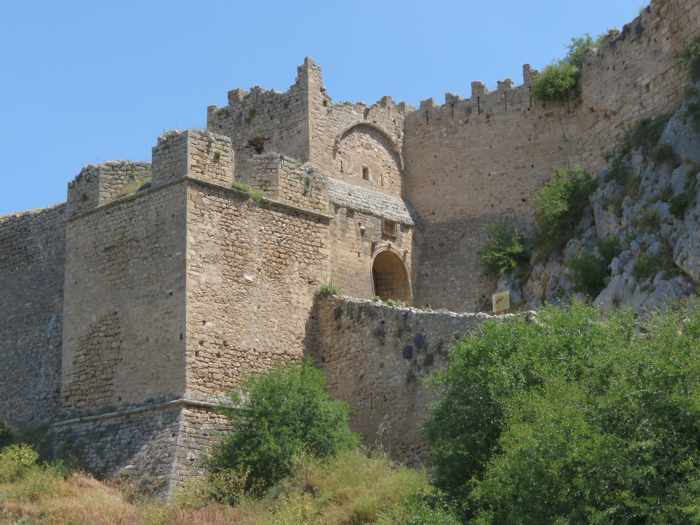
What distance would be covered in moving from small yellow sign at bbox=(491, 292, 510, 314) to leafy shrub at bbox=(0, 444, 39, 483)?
10083 mm

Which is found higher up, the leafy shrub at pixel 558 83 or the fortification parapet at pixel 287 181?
the leafy shrub at pixel 558 83

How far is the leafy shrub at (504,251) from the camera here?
95.3ft

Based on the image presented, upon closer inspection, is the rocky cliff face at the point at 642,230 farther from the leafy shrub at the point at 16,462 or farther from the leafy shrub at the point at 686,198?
the leafy shrub at the point at 16,462

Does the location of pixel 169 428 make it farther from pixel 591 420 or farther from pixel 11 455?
pixel 591 420

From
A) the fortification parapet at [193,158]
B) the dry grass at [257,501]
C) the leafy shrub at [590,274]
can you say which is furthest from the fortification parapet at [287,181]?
the dry grass at [257,501]

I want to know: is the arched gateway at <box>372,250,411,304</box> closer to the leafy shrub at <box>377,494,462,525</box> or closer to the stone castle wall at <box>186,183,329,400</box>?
the stone castle wall at <box>186,183,329,400</box>

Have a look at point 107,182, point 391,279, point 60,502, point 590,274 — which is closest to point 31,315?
point 107,182

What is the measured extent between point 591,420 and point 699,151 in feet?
36.2

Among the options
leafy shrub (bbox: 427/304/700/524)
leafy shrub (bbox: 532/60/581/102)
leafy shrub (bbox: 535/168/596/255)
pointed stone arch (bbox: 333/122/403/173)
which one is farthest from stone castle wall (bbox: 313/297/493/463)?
leafy shrub (bbox: 532/60/581/102)

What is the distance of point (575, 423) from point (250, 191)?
10.3 metres

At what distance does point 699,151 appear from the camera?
82.1 feet

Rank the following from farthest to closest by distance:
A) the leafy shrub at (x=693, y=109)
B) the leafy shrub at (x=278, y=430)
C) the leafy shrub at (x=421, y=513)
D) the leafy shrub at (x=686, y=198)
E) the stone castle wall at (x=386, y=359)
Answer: the leafy shrub at (x=693, y=109) < the leafy shrub at (x=686, y=198) < the stone castle wall at (x=386, y=359) < the leafy shrub at (x=278, y=430) < the leafy shrub at (x=421, y=513)

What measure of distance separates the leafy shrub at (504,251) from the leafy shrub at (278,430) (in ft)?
27.2

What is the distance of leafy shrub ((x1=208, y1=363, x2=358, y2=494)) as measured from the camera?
20.8 metres
